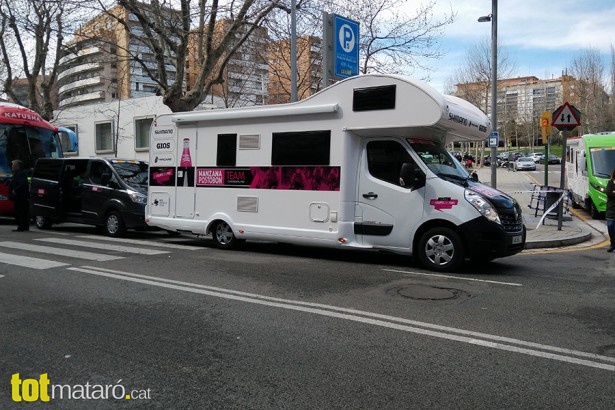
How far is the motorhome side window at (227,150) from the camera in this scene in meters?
10.2

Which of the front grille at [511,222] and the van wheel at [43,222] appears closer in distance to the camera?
the front grille at [511,222]

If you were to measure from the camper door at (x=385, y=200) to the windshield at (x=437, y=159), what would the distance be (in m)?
0.24

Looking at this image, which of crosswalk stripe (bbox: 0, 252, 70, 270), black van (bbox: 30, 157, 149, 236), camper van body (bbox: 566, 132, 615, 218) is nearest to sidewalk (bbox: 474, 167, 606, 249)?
camper van body (bbox: 566, 132, 615, 218)

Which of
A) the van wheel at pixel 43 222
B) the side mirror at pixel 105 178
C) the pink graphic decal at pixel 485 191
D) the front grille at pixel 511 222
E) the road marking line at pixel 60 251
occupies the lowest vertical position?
the road marking line at pixel 60 251

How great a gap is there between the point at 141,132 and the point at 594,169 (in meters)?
25.0

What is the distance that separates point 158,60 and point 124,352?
1489 centimetres

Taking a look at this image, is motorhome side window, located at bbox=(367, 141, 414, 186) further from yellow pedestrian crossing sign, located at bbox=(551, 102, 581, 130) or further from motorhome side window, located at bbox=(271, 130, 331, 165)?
yellow pedestrian crossing sign, located at bbox=(551, 102, 581, 130)

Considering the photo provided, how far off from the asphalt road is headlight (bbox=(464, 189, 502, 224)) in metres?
0.90

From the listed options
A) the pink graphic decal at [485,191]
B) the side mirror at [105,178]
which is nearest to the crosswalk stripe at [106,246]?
the side mirror at [105,178]

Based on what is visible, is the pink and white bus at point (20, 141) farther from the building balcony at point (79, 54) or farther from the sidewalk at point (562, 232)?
the sidewalk at point (562, 232)

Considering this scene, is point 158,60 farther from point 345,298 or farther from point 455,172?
point 345,298

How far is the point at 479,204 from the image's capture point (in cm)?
775

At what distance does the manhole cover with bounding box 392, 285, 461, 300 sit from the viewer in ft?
20.7

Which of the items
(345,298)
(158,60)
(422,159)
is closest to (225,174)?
(422,159)
